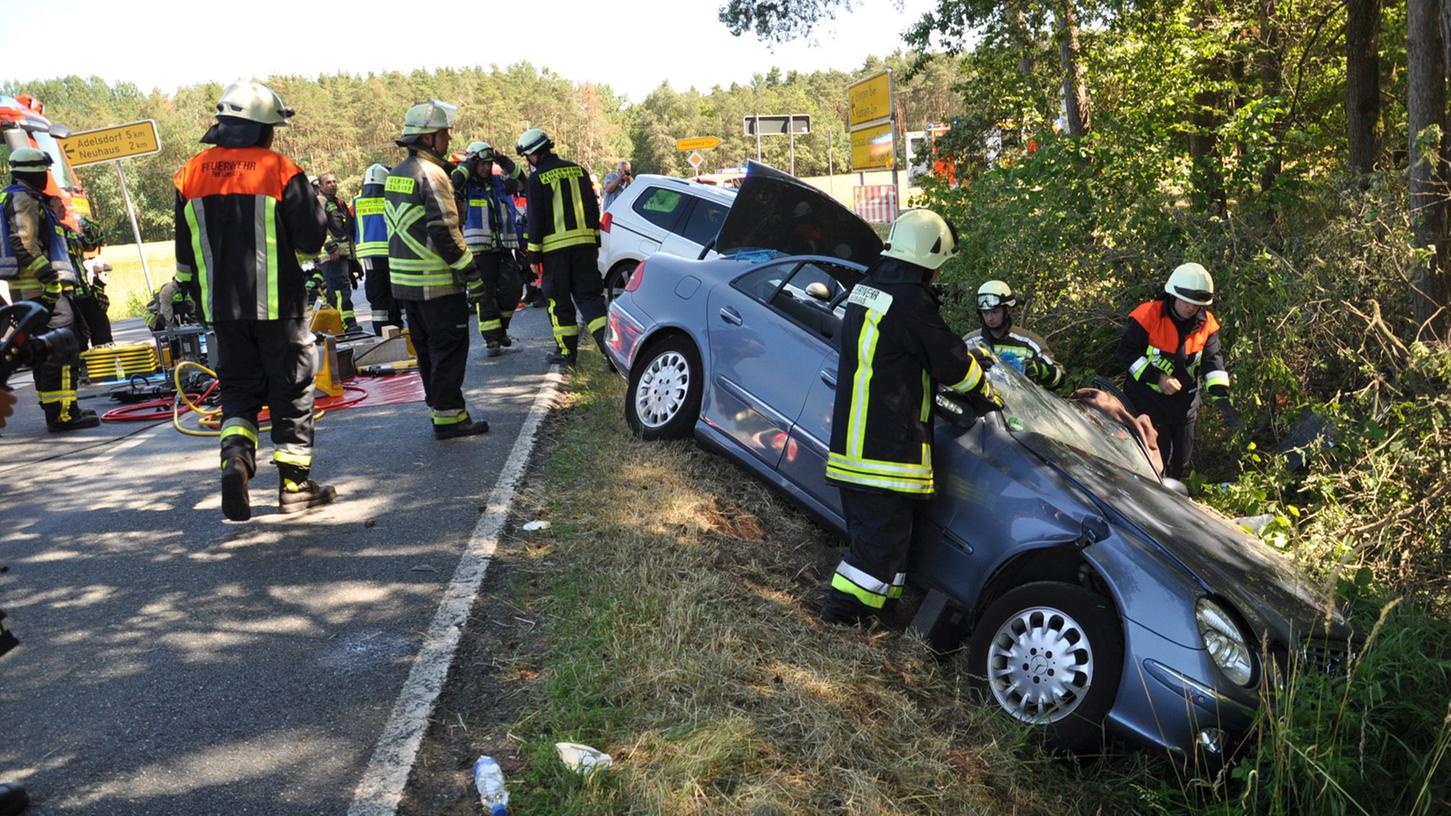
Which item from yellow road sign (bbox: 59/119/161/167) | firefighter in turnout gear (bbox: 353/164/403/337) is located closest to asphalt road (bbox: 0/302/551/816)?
firefighter in turnout gear (bbox: 353/164/403/337)

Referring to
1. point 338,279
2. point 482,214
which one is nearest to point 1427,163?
point 482,214

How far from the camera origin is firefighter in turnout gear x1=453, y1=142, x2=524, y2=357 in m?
9.98

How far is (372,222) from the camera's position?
37.0 ft

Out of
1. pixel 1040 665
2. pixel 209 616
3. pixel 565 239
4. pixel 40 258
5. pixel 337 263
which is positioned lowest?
pixel 1040 665

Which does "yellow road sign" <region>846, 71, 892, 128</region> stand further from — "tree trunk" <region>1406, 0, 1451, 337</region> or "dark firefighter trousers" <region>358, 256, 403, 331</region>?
"tree trunk" <region>1406, 0, 1451, 337</region>

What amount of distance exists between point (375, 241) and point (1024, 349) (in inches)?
309

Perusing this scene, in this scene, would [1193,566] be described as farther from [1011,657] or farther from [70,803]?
[70,803]

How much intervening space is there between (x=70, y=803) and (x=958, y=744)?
2.73 meters

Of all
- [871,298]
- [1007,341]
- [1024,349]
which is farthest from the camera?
[1007,341]

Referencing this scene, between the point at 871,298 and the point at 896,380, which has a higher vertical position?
the point at 871,298

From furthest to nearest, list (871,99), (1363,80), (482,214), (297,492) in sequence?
(871,99) → (482,214) → (1363,80) → (297,492)

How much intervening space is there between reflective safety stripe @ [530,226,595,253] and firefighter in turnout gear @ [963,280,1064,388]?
399 cm

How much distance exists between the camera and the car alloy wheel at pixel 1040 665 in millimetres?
3617

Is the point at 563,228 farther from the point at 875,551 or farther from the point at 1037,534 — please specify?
the point at 1037,534
